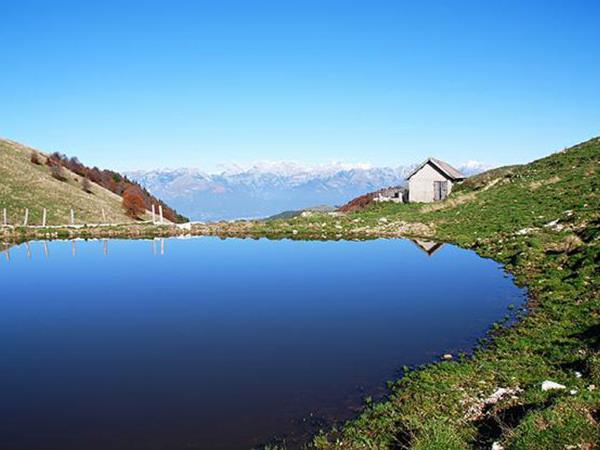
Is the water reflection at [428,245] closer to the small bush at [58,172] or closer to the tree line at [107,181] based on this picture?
the tree line at [107,181]

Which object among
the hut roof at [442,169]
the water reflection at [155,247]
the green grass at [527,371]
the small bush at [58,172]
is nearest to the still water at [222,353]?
the green grass at [527,371]

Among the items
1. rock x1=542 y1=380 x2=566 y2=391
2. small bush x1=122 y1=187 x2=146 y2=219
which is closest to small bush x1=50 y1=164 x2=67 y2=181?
small bush x1=122 y1=187 x2=146 y2=219

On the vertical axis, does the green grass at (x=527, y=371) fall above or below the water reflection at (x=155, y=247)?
below

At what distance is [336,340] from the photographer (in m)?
18.4

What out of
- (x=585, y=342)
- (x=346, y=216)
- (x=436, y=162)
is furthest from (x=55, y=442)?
(x=436, y=162)

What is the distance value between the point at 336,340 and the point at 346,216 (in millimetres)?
41812

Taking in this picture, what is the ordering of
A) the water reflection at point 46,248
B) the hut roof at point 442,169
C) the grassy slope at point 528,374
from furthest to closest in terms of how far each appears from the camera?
the hut roof at point 442,169, the water reflection at point 46,248, the grassy slope at point 528,374

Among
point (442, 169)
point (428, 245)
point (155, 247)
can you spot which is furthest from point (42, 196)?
point (428, 245)

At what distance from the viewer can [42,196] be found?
74.6 m

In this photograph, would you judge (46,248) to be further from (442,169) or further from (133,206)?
(442,169)

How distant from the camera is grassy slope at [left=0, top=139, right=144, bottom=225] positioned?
68.4 m

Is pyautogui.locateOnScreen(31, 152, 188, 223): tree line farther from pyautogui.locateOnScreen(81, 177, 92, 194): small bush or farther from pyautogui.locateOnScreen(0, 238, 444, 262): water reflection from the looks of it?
pyautogui.locateOnScreen(0, 238, 444, 262): water reflection

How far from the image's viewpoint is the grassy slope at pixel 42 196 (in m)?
68.4

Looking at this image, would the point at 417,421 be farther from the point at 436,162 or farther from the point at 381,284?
the point at 436,162
